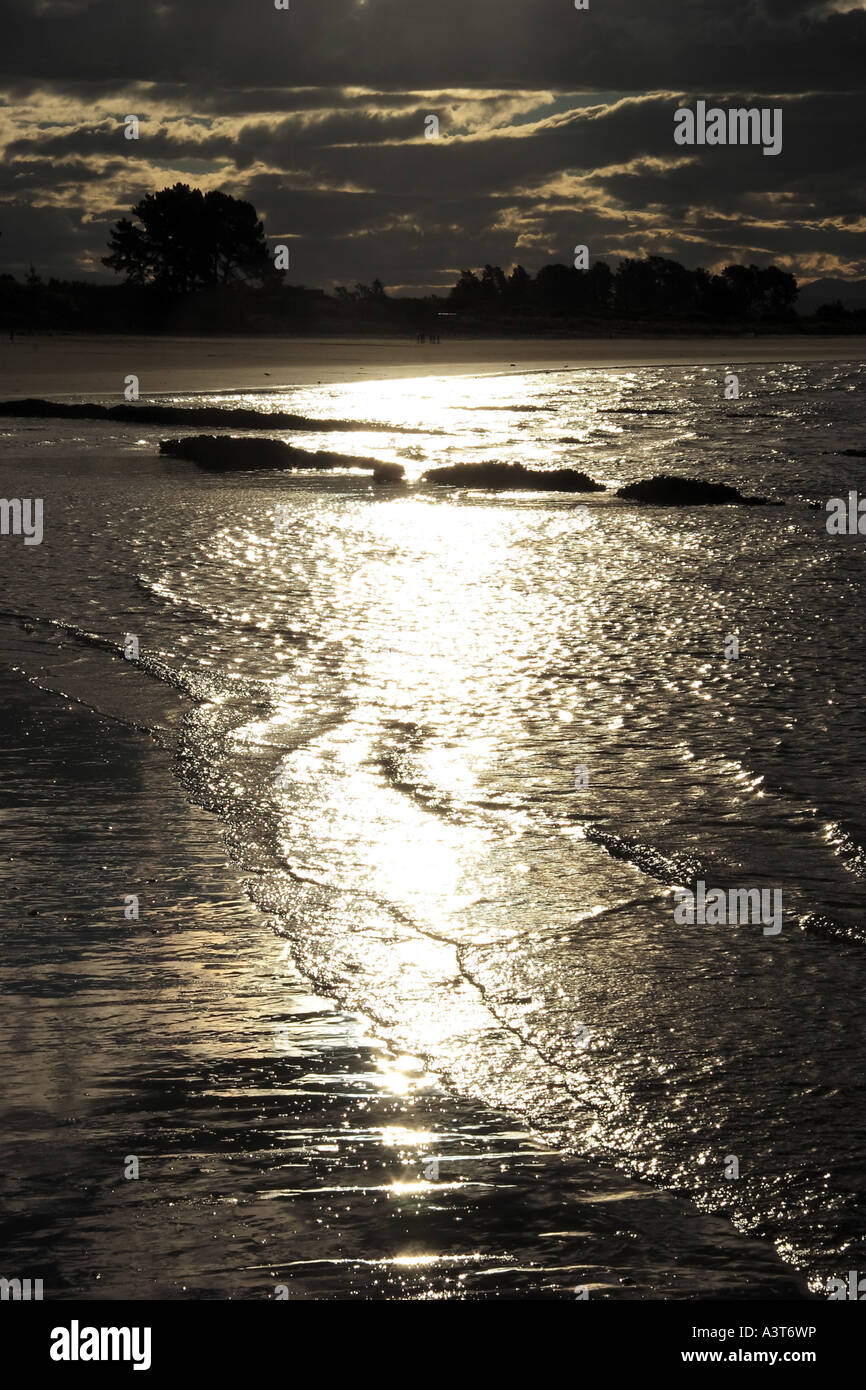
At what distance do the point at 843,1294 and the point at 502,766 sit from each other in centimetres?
418

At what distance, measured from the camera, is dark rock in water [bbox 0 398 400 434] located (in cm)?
3139

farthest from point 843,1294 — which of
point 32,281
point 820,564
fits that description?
point 32,281

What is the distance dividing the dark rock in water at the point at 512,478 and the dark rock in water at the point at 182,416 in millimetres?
8803

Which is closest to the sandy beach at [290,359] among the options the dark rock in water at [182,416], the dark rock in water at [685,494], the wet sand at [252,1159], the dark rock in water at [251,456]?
the dark rock in water at [182,416]

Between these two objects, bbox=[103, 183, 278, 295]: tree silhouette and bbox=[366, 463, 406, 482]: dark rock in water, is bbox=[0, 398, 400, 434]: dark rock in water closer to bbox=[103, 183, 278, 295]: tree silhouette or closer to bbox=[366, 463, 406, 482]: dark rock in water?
bbox=[366, 463, 406, 482]: dark rock in water

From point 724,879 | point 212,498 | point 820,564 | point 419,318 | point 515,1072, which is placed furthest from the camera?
point 419,318

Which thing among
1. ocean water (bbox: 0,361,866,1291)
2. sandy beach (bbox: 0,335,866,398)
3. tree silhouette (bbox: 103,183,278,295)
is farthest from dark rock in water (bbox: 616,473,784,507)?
tree silhouette (bbox: 103,183,278,295)

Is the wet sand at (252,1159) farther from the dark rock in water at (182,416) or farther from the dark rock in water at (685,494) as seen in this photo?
the dark rock in water at (182,416)

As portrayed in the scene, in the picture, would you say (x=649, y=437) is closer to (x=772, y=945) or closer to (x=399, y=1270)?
(x=772, y=945)

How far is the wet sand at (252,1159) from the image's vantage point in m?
3.62

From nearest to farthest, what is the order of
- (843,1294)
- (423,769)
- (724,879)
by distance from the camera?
(843,1294) → (724,879) → (423,769)

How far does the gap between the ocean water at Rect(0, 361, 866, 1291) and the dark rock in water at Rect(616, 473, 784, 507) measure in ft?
3.98

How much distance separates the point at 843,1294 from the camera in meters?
3.55

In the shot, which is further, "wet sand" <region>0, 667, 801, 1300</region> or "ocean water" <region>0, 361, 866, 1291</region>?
"ocean water" <region>0, 361, 866, 1291</region>
